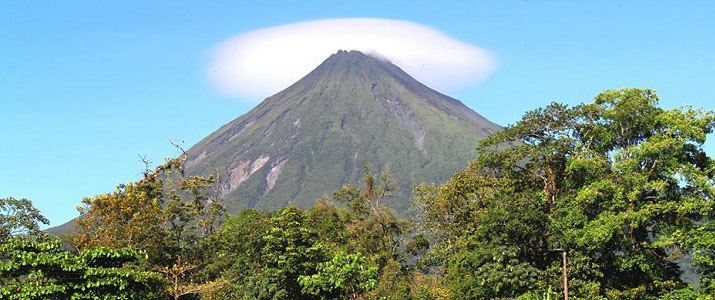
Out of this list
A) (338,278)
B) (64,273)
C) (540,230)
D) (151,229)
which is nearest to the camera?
(64,273)

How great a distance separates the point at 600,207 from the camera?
29.1 metres

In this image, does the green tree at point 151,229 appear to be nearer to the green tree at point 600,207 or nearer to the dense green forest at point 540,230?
the dense green forest at point 540,230

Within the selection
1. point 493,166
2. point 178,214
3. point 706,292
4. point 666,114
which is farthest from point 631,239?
point 178,214

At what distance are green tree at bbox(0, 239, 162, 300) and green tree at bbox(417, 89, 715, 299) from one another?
566 inches

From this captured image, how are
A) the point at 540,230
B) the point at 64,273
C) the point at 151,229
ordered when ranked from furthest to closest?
the point at 151,229 < the point at 540,230 < the point at 64,273

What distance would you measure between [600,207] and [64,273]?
70.8 feet

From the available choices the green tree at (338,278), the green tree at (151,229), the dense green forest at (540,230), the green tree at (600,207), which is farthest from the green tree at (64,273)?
the green tree at (600,207)

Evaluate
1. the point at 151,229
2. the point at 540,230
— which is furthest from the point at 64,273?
the point at 540,230

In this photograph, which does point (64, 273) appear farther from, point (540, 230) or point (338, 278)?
point (540, 230)

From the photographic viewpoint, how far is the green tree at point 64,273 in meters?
18.8

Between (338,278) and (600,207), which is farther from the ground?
(600,207)

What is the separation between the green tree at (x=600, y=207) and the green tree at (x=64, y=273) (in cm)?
1437

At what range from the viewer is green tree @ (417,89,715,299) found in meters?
27.1

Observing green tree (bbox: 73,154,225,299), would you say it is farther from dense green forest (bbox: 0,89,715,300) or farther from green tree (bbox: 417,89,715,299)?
green tree (bbox: 417,89,715,299)
